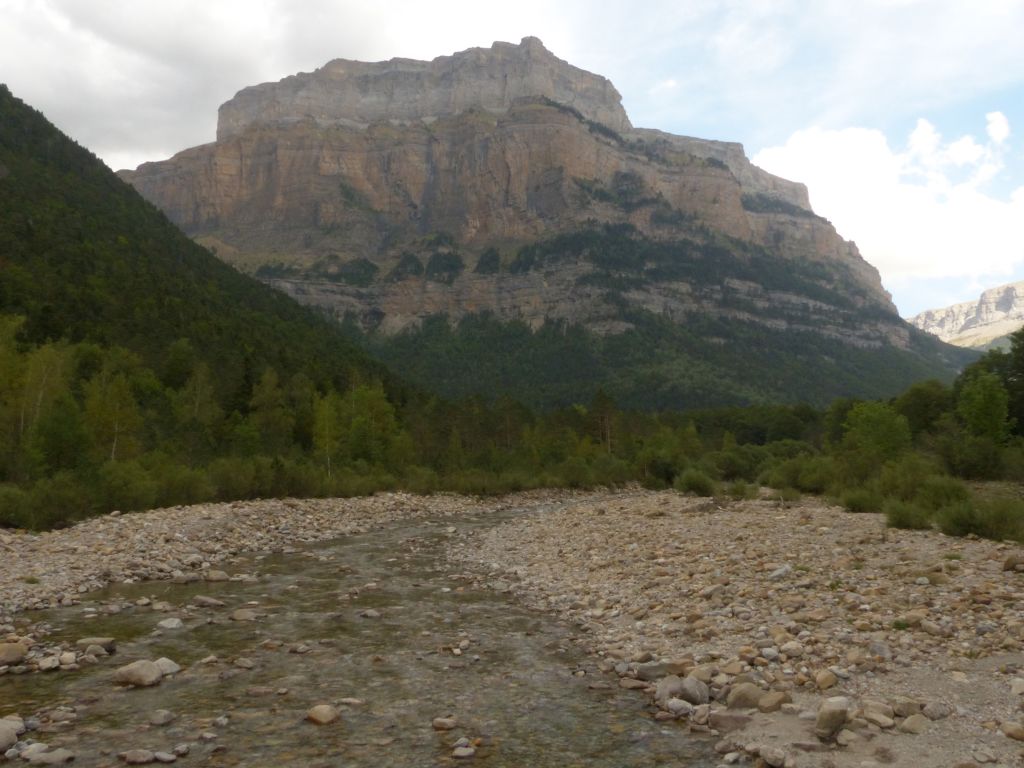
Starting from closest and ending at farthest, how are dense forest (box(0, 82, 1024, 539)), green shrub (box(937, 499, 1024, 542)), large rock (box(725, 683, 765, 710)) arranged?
large rock (box(725, 683, 765, 710))
green shrub (box(937, 499, 1024, 542))
dense forest (box(0, 82, 1024, 539))

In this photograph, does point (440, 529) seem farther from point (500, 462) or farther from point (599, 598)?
point (500, 462)

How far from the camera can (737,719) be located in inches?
331

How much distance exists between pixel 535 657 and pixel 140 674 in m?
6.24

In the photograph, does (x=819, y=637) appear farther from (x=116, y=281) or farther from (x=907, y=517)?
Answer: (x=116, y=281)

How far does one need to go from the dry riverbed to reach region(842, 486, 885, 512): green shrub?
8.99 metres

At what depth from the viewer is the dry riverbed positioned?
766cm

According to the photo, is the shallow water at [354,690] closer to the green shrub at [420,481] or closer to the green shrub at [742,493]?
the green shrub at [742,493]

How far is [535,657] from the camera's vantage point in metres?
11.8

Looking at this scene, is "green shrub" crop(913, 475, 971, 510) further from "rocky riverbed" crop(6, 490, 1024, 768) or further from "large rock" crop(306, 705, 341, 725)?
"large rock" crop(306, 705, 341, 725)

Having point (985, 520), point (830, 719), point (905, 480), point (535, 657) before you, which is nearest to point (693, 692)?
point (830, 719)

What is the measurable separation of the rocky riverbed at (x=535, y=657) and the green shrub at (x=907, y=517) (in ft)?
1.76

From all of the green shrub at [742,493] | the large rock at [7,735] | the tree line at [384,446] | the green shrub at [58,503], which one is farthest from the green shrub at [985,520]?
the green shrub at [58,503]

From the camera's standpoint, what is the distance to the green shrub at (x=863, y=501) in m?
28.3

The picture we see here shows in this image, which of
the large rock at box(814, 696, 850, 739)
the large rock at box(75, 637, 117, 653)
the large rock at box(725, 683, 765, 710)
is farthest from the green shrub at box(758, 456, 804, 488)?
the large rock at box(75, 637, 117, 653)
